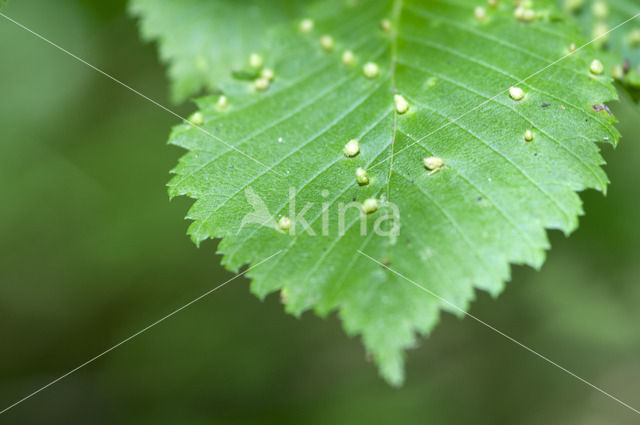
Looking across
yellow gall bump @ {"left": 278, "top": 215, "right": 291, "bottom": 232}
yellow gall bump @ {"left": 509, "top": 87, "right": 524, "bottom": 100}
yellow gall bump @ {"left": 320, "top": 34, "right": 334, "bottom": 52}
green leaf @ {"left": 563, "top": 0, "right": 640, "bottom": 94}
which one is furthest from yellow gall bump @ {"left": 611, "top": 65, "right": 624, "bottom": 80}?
yellow gall bump @ {"left": 278, "top": 215, "right": 291, "bottom": 232}

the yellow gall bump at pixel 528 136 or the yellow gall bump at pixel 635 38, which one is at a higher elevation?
the yellow gall bump at pixel 635 38

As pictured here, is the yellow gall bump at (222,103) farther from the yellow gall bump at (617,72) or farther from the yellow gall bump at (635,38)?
the yellow gall bump at (635,38)

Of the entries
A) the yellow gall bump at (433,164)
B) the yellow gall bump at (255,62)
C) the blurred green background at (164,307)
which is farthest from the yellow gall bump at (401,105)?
the blurred green background at (164,307)

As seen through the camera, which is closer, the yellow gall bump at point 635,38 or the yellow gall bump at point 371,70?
the yellow gall bump at point 371,70

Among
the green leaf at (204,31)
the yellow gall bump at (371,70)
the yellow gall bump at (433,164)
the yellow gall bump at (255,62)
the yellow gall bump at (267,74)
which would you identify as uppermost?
the green leaf at (204,31)

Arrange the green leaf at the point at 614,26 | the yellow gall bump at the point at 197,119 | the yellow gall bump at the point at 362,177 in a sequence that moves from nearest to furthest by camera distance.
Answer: the yellow gall bump at the point at 362,177 < the yellow gall bump at the point at 197,119 < the green leaf at the point at 614,26

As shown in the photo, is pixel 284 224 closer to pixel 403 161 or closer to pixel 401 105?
pixel 403 161

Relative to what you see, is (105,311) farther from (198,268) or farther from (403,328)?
(403,328)

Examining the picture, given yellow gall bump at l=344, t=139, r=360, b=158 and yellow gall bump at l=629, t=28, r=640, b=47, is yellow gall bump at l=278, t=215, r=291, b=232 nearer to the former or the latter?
yellow gall bump at l=344, t=139, r=360, b=158

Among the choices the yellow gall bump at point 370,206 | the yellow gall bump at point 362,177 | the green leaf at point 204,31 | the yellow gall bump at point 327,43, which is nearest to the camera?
the yellow gall bump at point 370,206
